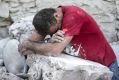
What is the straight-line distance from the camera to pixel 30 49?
179 inches

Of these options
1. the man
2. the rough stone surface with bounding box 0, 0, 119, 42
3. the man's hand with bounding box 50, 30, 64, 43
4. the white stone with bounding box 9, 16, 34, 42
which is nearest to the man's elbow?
the man

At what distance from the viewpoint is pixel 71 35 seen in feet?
14.3

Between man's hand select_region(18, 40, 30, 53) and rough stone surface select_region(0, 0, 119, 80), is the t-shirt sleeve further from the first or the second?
man's hand select_region(18, 40, 30, 53)

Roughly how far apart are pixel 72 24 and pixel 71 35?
11 cm

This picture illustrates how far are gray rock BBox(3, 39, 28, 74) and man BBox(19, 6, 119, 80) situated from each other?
1.24 ft

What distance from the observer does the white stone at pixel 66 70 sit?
429 cm

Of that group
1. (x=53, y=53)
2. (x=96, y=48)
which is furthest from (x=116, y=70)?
(x=53, y=53)

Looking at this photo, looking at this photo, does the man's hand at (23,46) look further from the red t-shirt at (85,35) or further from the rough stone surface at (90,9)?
the rough stone surface at (90,9)

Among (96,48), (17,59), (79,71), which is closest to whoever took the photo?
(79,71)

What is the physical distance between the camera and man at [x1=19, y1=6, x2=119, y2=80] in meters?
4.37

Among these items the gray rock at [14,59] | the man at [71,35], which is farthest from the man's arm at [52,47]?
the gray rock at [14,59]

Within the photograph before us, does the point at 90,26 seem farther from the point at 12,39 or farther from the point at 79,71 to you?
the point at 12,39

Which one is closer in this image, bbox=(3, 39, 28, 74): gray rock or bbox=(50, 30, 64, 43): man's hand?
bbox=(50, 30, 64, 43): man's hand

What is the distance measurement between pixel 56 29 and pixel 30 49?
14.3 inches
